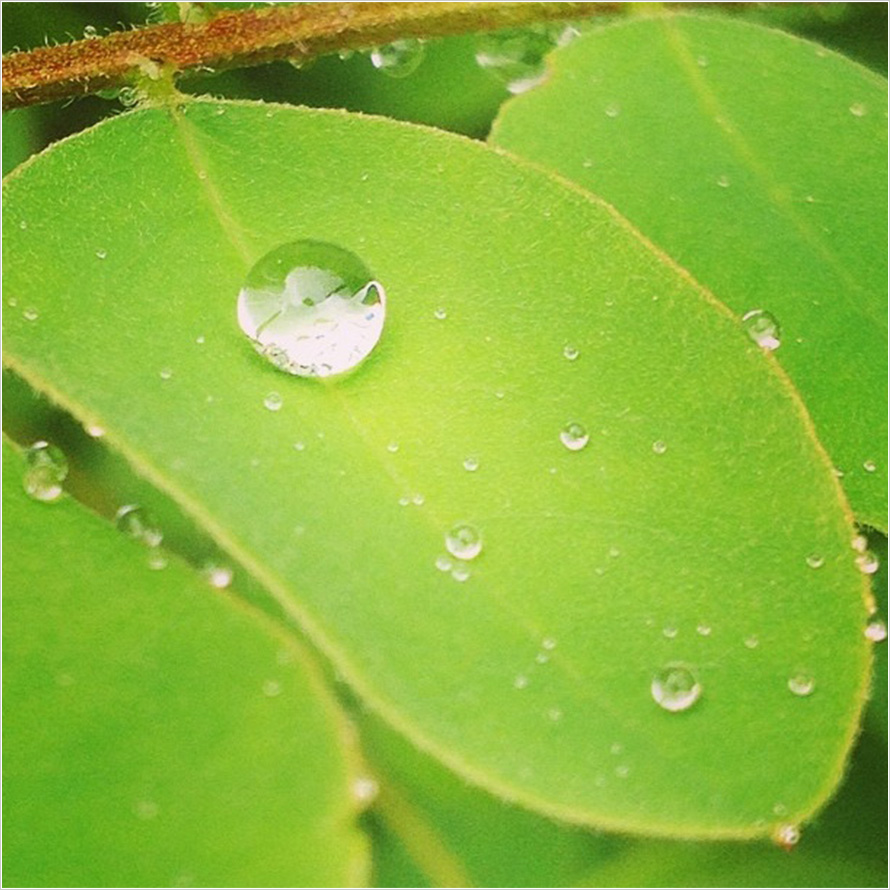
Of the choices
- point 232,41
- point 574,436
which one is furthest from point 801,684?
point 232,41

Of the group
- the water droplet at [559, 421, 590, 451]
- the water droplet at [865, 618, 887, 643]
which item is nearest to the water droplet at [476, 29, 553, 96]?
the water droplet at [559, 421, 590, 451]

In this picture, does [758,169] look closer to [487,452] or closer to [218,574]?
[487,452]

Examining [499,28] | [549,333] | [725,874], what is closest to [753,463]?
[549,333]

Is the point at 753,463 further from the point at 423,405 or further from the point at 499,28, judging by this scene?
the point at 499,28

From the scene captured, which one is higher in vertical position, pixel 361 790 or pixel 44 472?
pixel 44 472

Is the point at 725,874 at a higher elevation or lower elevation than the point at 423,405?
lower

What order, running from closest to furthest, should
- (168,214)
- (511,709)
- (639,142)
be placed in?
(511,709) < (168,214) < (639,142)

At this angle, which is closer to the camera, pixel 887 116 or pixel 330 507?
pixel 330 507
